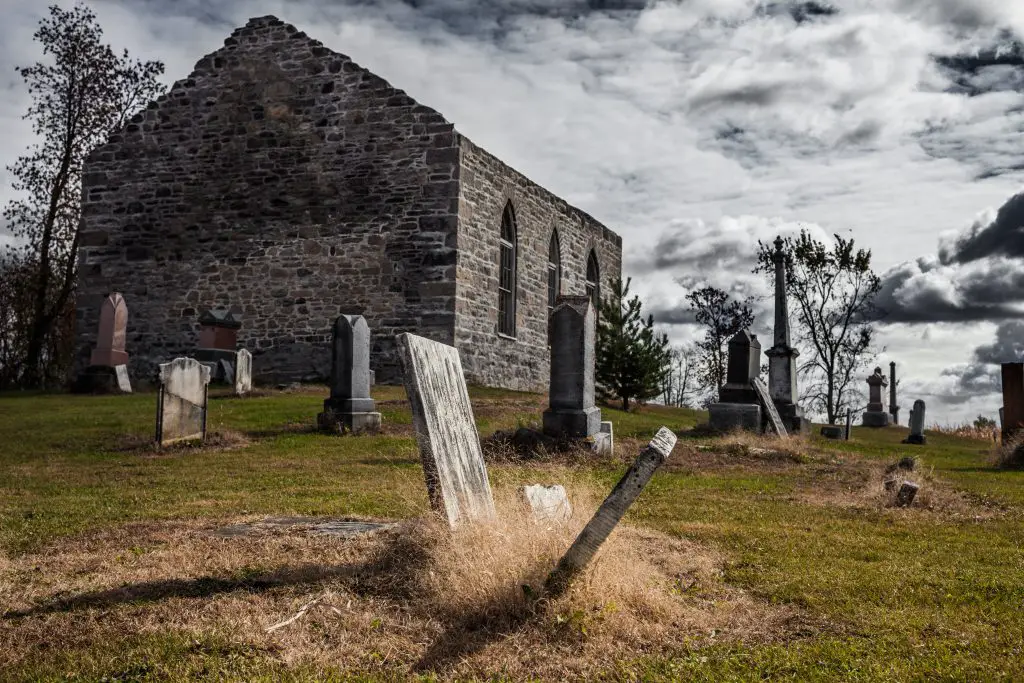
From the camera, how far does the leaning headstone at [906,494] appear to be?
29.5ft

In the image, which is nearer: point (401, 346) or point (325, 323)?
point (401, 346)

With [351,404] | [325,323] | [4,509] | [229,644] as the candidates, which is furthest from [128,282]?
[229,644]

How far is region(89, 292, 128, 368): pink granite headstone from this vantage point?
20.5 meters

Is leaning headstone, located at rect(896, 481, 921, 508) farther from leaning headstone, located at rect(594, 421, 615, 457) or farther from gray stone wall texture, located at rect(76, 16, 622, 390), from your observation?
gray stone wall texture, located at rect(76, 16, 622, 390)

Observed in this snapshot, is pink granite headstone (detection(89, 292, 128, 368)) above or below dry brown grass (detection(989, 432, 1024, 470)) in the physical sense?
above

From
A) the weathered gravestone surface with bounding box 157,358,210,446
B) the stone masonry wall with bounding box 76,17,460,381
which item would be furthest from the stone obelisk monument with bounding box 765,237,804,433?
the weathered gravestone surface with bounding box 157,358,210,446

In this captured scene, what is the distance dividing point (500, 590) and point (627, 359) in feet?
63.5

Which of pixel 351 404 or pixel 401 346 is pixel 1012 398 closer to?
pixel 351 404

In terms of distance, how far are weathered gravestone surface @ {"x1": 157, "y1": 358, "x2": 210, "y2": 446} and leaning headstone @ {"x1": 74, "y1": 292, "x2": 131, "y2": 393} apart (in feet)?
24.8

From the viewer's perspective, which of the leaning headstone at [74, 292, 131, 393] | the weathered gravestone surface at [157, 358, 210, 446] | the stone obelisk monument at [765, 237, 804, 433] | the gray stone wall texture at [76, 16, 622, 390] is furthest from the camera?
the gray stone wall texture at [76, 16, 622, 390]

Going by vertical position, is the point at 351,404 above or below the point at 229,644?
above

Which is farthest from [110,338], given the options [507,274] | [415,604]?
[415,604]

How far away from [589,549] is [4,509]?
20.4 feet

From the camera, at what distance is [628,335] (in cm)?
2395
